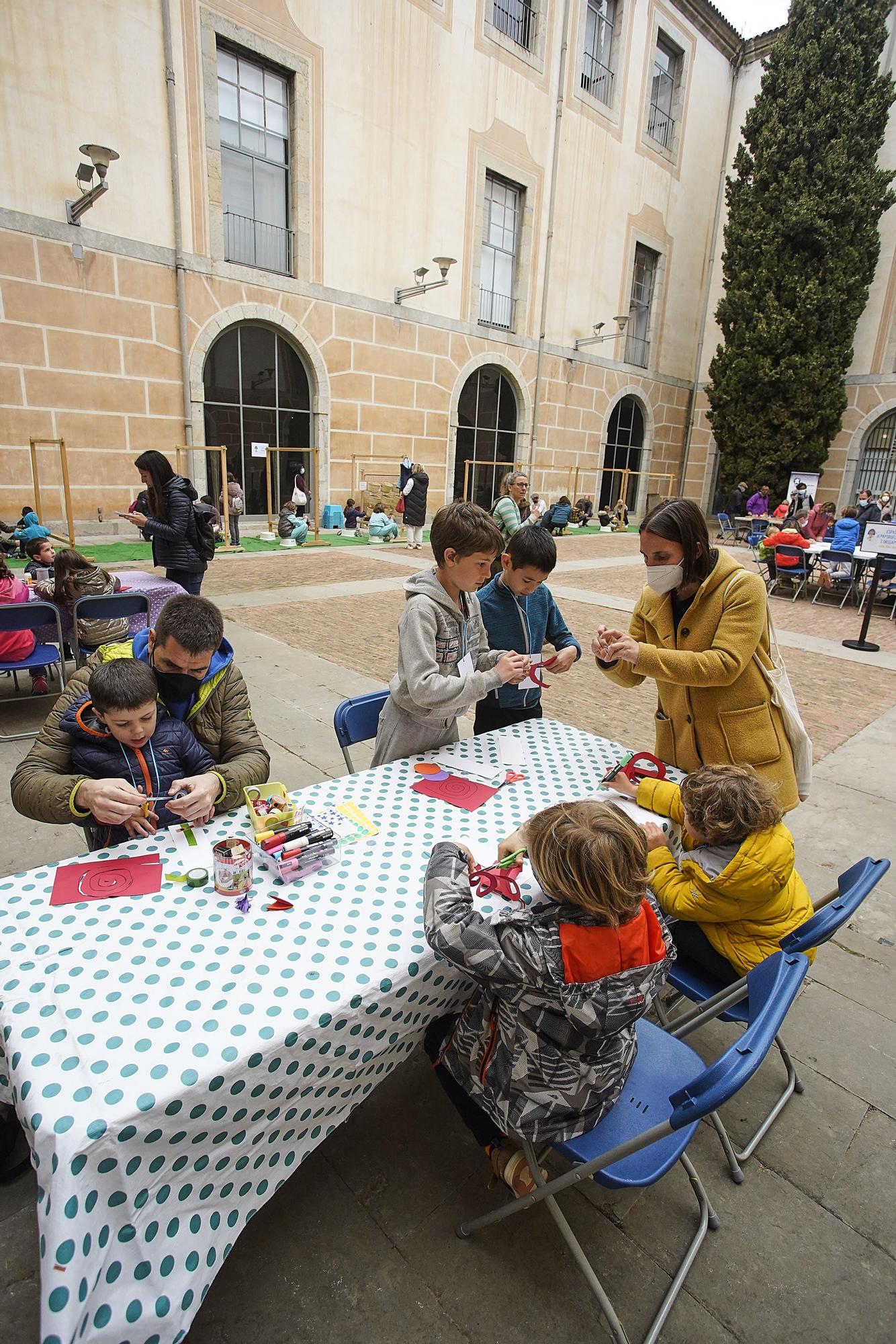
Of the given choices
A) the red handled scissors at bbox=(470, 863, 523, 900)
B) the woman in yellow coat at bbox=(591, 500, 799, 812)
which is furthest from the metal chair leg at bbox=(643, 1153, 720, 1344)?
the woman in yellow coat at bbox=(591, 500, 799, 812)

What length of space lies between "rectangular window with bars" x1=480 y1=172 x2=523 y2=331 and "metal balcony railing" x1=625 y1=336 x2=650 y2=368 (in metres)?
5.41

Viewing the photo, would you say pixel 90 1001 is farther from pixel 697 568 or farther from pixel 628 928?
pixel 697 568

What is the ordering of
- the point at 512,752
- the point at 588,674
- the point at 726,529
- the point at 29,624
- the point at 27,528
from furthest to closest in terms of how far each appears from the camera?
the point at 726,529, the point at 27,528, the point at 588,674, the point at 29,624, the point at 512,752

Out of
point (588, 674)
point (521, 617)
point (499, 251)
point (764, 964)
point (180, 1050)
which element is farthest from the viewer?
point (499, 251)

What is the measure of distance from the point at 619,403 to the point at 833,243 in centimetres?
655

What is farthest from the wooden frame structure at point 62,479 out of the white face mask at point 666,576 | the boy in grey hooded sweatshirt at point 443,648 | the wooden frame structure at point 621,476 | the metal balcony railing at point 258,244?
the wooden frame structure at point 621,476

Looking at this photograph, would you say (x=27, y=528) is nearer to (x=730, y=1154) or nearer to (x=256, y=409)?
(x=256, y=409)

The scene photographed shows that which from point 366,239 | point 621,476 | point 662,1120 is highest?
point 366,239

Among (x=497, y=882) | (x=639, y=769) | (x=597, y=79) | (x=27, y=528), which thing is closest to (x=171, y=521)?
(x=639, y=769)

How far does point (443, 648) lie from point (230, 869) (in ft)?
3.80

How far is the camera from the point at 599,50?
18766 mm

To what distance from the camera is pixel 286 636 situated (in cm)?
700

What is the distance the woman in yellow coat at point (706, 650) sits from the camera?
2.38 meters

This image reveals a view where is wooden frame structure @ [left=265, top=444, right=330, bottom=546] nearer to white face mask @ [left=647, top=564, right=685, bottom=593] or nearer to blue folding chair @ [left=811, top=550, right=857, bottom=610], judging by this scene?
blue folding chair @ [left=811, top=550, right=857, bottom=610]
